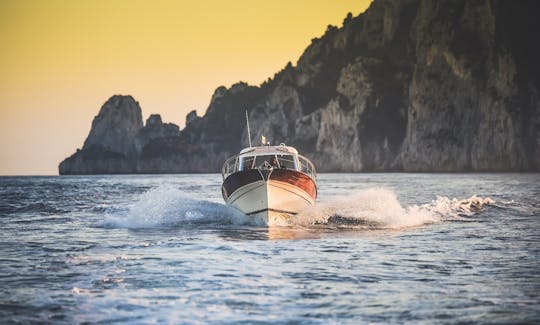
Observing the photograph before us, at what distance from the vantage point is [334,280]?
37.7ft

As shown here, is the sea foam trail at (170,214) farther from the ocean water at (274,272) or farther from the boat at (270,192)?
the boat at (270,192)

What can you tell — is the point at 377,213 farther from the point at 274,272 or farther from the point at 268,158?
the point at 274,272

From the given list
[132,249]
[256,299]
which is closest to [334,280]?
[256,299]

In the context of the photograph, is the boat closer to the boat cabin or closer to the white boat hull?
the white boat hull

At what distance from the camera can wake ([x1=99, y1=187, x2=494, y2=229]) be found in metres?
24.3

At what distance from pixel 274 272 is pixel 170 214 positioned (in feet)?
52.2

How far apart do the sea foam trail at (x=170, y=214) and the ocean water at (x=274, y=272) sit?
37cm

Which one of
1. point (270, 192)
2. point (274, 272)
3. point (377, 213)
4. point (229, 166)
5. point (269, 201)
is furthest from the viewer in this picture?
point (229, 166)

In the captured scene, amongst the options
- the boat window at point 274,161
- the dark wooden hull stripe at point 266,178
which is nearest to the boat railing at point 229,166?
the boat window at point 274,161

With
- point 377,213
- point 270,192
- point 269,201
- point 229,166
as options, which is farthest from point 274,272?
point 229,166

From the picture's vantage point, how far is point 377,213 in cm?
2684

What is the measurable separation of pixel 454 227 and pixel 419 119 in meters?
140

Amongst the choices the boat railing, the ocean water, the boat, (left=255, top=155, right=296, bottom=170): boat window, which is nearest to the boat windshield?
(left=255, top=155, right=296, bottom=170): boat window

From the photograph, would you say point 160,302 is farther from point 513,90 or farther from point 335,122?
point 335,122
